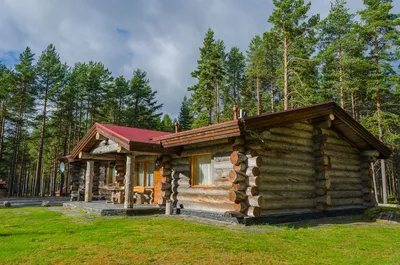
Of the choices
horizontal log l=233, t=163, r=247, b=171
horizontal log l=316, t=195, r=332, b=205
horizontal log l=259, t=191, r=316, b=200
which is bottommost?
horizontal log l=316, t=195, r=332, b=205

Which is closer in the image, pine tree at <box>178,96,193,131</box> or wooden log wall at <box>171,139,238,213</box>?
wooden log wall at <box>171,139,238,213</box>

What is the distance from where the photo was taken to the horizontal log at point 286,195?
10327 millimetres

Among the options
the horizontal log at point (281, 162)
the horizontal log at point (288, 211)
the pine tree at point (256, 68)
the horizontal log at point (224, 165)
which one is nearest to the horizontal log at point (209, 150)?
the horizontal log at point (224, 165)

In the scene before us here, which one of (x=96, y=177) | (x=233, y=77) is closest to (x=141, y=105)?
(x=233, y=77)

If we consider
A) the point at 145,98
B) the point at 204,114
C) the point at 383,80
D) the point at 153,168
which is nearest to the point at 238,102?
the point at 204,114

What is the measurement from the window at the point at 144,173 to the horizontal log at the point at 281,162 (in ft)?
22.0

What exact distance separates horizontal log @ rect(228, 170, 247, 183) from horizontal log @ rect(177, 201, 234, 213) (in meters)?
1.05

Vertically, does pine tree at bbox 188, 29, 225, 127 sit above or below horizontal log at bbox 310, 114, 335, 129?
above

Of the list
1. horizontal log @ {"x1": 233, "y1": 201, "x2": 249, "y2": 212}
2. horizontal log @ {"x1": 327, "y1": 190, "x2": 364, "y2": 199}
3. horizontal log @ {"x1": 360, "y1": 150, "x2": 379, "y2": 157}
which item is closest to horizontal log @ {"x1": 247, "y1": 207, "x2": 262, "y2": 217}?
horizontal log @ {"x1": 233, "y1": 201, "x2": 249, "y2": 212}

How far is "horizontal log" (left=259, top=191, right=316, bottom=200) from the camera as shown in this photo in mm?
10327

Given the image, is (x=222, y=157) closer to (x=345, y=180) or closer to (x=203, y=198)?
(x=203, y=198)

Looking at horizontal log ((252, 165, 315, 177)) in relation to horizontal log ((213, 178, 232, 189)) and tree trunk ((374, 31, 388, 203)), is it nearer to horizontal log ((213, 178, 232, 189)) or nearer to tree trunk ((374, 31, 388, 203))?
horizontal log ((213, 178, 232, 189))

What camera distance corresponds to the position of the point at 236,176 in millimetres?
9688

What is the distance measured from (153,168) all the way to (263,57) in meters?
23.5
